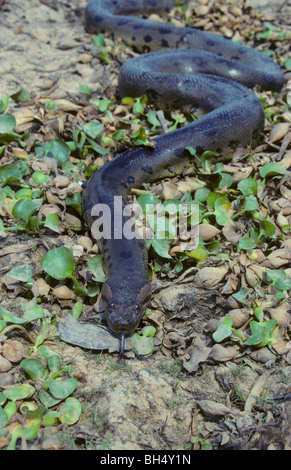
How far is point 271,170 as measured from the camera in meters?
5.04

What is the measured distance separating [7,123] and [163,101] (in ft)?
7.32

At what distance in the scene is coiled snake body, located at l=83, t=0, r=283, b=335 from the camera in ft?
13.7

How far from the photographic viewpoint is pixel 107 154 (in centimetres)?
565

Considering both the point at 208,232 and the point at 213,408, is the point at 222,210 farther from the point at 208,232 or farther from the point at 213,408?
the point at 213,408

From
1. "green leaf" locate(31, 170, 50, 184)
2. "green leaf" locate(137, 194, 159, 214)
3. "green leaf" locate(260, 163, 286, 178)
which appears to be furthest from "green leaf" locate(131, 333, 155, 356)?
"green leaf" locate(260, 163, 286, 178)

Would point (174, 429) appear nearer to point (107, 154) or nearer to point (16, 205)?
point (16, 205)

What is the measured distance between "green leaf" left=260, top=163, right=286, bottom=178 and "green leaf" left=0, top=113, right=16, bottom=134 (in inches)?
118

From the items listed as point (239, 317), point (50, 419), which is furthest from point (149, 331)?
point (50, 419)

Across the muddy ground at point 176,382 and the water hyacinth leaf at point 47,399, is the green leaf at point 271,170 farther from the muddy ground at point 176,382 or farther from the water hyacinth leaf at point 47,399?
the water hyacinth leaf at point 47,399

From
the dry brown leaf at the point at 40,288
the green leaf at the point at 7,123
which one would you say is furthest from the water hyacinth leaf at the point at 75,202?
the green leaf at the point at 7,123

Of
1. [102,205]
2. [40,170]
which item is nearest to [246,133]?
[102,205]

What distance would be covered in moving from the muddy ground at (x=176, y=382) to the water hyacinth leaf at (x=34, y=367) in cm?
12

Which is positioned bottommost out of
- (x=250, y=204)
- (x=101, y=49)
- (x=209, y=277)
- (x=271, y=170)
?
(x=209, y=277)

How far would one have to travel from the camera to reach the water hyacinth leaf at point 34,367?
11.3 ft
